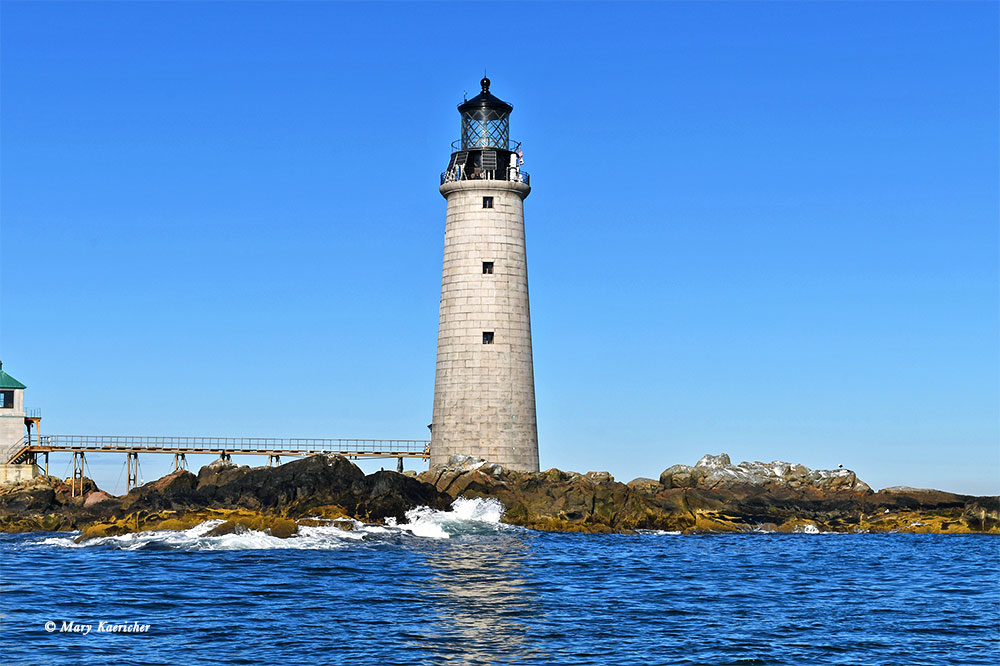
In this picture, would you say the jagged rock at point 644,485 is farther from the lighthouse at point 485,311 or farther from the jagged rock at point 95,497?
the jagged rock at point 95,497

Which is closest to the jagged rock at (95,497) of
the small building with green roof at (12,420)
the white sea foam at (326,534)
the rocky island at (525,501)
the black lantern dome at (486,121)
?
the rocky island at (525,501)

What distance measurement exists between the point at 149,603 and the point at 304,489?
2027 cm

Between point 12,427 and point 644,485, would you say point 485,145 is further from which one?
point 12,427

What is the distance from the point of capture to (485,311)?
49281 millimetres

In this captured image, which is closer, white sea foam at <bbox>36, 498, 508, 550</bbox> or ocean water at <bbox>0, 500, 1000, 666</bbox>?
ocean water at <bbox>0, 500, 1000, 666</bbox>

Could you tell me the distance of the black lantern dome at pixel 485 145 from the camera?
1994 inches

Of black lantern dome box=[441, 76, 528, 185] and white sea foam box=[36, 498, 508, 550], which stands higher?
black lantern dome box=[441, 76, 528, 185]

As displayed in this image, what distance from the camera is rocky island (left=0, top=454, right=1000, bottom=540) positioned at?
4228cm

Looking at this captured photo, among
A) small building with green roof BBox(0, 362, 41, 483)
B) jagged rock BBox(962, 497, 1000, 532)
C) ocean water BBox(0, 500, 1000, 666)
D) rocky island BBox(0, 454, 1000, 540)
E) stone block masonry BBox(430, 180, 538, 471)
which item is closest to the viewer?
ocean water BBox(0, 500, 1000, 666)

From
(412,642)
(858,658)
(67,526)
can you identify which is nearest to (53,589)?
(412,642)

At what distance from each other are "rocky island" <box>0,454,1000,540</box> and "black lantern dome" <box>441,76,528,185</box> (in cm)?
1257

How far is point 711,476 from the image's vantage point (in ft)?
177

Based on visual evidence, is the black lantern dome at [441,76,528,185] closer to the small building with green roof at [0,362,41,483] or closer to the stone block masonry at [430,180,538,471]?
the stone block masonry at [430,180,538,471]

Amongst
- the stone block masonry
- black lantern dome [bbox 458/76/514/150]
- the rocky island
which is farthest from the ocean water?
black lantern dome [bbox 458/76/514/150]
